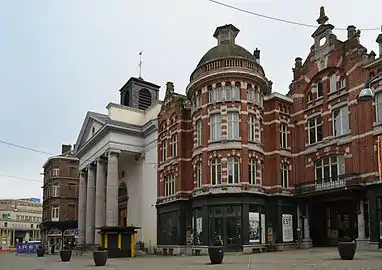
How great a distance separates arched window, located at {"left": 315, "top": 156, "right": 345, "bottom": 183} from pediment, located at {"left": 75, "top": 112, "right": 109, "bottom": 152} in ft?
79.2

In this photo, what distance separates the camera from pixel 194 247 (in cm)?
3934

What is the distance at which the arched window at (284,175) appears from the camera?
40.8m

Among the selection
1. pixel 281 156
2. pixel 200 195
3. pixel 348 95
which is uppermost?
pixel 348 95

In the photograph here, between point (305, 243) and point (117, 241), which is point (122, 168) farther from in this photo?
point (305, 243)

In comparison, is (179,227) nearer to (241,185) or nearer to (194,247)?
(194,247)

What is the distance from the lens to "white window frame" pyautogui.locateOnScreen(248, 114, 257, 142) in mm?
39172

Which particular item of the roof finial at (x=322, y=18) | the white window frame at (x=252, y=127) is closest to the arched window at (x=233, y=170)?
the white window frame at (x=252, y=127)

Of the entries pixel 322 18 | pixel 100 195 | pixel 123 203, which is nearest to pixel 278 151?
pixel 322 18

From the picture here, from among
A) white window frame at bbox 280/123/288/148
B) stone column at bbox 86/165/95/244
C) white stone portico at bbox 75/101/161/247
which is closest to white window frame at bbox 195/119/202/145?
white window frame at bbox 280/123/288/148

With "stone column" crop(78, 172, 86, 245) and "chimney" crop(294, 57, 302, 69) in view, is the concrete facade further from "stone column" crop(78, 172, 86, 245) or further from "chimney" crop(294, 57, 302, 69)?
"chimney" crop(294, 57, 302, 69)

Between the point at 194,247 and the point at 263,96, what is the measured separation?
14091 mm

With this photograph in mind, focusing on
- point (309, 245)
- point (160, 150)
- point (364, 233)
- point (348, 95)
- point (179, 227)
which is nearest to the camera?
point (364, 233)

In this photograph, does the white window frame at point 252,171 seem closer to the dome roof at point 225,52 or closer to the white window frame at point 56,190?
the dome roof at point 225,52

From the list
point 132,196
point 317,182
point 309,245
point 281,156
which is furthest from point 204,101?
point 132,196
